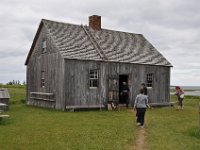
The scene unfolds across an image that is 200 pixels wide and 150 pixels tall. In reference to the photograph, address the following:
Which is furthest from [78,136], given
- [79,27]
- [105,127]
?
[79,27]

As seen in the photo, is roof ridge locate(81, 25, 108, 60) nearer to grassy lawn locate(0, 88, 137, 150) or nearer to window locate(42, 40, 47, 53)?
window locate(42, 40, 47, 53)

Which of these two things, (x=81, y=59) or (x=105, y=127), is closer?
(x=105, y=127)

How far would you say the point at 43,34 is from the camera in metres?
30.7

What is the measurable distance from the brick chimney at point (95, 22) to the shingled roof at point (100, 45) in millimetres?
426

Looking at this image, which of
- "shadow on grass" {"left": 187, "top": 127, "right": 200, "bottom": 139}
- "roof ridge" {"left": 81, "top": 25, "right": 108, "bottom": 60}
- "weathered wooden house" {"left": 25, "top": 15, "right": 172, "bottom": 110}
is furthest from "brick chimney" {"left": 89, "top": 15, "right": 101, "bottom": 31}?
"shadow on grass" {"left": 187, "top": 127, "right": 200, "bottom": 139}

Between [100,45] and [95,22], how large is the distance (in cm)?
314

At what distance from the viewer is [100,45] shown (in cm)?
3050

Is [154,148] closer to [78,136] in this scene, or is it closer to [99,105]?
[78,136]

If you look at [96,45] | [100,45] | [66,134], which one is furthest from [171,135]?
[100,45]

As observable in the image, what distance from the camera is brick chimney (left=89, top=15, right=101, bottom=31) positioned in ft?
106

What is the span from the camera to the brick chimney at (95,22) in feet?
106

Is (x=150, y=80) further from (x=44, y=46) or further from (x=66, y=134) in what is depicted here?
(x=66, y=134)

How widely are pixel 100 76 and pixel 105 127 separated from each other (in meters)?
10.9

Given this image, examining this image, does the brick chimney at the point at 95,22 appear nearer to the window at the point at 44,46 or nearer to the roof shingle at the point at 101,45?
the roof shingle at the point at 101,45
